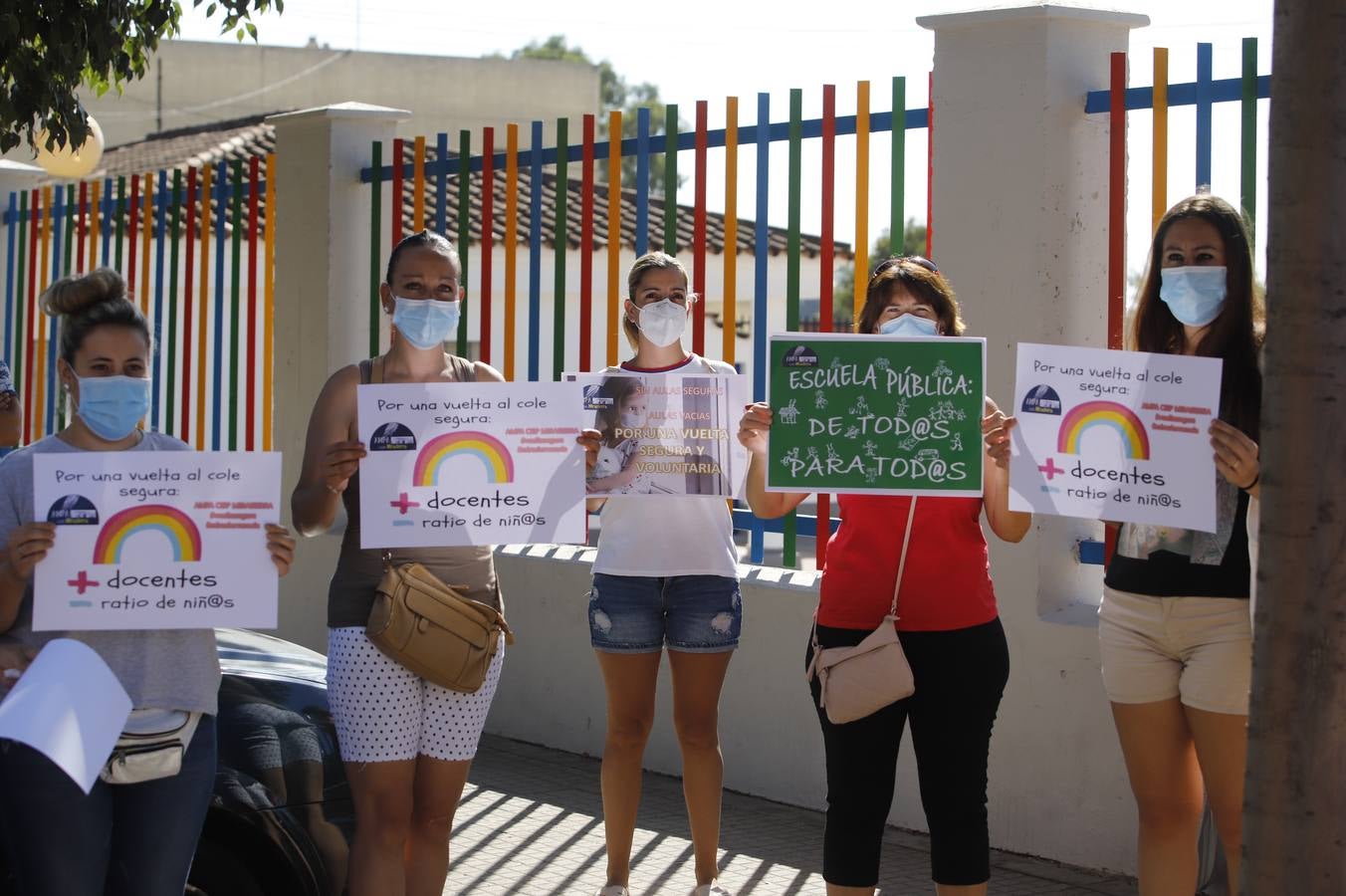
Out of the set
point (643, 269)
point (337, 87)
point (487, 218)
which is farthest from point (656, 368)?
point (337, 87)

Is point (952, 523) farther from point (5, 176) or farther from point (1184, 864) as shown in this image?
point (5, 176)

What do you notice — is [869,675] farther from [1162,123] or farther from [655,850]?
[1162,123]

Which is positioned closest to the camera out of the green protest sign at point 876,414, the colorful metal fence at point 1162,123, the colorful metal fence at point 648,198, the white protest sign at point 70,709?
the white protest sign at point 70,709

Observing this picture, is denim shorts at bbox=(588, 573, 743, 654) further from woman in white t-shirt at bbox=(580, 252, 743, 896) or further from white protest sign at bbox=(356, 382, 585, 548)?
white protest sign at bbox=(356, 382, 585, 548)

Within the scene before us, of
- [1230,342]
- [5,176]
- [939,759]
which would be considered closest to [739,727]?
[939,759]

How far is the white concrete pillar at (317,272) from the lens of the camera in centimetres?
860

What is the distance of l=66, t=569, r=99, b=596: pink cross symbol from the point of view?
3.28 m

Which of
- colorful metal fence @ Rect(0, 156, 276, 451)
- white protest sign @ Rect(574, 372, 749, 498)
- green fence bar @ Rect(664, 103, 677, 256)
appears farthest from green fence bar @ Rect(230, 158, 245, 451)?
white protest sign @ Rect(574, 372, 749, 498)

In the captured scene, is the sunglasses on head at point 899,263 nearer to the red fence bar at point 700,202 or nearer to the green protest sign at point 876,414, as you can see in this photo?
the green protest sign at point 876,414

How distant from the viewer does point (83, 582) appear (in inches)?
129

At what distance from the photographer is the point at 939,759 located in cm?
401

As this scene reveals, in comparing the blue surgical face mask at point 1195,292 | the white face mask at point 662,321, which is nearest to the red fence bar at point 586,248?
the white face mask at point 662,321

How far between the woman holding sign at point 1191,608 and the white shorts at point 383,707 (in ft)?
5.21

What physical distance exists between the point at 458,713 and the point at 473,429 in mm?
722
